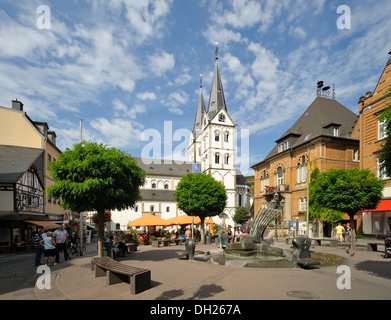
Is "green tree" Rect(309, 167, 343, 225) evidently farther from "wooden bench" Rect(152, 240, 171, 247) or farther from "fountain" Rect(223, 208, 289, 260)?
"wooden bench" Rect(152, 240, 171, 247)

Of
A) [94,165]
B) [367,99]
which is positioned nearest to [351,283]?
[94,165]

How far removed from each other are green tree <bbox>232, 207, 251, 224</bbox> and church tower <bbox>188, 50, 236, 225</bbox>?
587cm

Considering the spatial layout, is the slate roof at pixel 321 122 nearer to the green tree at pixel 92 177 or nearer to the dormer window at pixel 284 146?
the dormer window at pixel 284 146

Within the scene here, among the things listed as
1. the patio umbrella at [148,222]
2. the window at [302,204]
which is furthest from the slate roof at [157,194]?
the patio umbrella at [148,222]

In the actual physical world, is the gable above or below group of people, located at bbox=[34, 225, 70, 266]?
above

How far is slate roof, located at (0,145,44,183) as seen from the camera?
20619 millimetres

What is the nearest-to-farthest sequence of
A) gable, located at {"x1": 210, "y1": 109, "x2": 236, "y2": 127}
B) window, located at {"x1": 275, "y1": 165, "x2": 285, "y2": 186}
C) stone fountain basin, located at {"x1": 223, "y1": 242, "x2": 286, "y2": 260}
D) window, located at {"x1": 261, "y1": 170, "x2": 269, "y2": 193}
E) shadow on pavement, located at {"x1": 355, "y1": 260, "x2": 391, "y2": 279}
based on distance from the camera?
1. shadow on pavement, located at {"x1": 355, "y1": 260, "x2": 391, "y2": 279}
2. stone fountain basin, located at {"x1": 223, "y1": 242, "x2": 286, "y2": 260}
3. window, located at {"x1": 275, "y1": 165, "x2": 285, "y2": 186}
4. window, located at {"x1": 261, "y1": 170, "x2": 269, "y2": 193}
5. gable, located at {"x1": 210, "y1": 109, "x2": 236, "y2": 127}

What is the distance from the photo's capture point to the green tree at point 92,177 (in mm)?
11242

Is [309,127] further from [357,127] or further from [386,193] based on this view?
[386,193]

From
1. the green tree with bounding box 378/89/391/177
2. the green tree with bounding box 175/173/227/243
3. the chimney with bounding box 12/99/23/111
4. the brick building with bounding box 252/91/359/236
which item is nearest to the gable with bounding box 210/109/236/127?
the brick building with bounding box 252/91/359/236

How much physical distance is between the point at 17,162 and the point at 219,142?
53.5m

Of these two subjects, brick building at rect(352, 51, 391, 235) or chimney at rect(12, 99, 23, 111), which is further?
chimney at rect(12, 99, 23, 111)

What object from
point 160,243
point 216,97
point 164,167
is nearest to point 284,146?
point 160,243
